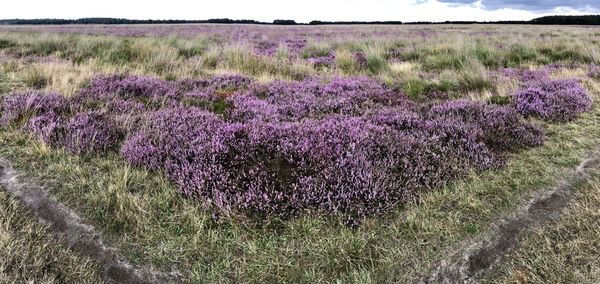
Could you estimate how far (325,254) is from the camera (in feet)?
11.7

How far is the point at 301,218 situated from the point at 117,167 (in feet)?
8.28

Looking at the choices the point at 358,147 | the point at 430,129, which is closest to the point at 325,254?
the point at 358,147

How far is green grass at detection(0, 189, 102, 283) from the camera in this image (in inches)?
126

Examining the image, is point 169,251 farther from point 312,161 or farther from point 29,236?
point 312,161

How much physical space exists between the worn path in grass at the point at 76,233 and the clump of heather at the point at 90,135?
78 cm

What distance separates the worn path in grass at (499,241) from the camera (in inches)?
135

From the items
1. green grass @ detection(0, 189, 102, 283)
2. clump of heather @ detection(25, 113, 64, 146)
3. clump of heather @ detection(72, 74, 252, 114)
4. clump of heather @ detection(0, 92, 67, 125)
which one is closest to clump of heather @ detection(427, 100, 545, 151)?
clump of heather @ detection(72, 74, 252, 114)

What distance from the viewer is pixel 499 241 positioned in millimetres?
3766

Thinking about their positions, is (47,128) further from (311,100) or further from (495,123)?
(495,123)

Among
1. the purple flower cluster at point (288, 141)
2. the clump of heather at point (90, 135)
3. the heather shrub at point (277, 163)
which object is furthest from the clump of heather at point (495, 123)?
the clump of heather at point (90, 135)

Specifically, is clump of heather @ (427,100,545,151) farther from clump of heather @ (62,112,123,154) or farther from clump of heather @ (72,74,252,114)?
clump of heather @ (62,112,123,154)

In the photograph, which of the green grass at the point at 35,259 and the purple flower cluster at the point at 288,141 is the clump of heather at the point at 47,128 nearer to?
the purple flower cluster at the point at 288,141

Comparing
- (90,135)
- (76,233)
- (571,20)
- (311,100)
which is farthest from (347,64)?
(571,20)

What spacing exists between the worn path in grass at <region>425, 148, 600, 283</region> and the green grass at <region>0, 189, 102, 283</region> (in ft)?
9.74
